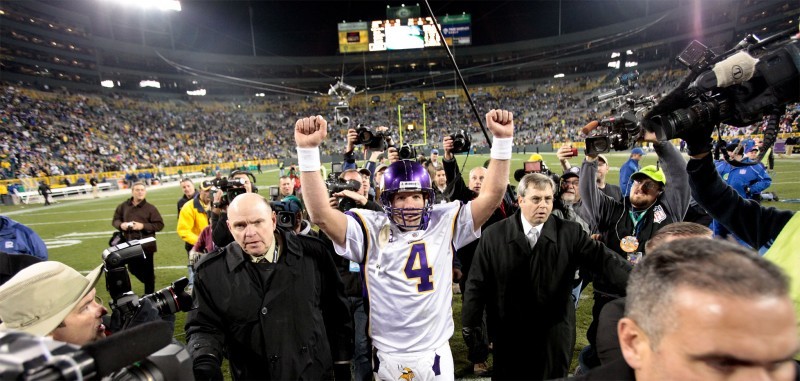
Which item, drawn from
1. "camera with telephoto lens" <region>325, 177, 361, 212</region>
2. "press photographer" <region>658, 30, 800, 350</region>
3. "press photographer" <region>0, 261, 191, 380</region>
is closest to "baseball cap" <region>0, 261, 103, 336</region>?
"press photographer" <region>0, 261, 191, 380</region>

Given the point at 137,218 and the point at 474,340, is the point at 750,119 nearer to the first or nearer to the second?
the point at 474,340

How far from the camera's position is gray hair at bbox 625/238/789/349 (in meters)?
0.84

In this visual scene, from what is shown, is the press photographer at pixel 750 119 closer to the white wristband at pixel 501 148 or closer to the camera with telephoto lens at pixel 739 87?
the camera with telephoto lens at pixel 739 87

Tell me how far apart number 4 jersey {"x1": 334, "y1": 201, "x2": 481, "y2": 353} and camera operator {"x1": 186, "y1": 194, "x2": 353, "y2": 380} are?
0.35m

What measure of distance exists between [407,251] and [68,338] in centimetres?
172

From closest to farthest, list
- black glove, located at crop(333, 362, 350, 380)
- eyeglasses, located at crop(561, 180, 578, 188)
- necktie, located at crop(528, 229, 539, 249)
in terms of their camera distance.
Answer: black glove, located at crop(333, 362, 350, 380) < necktie, located at crop(528, 229, 539, 249) < eyeglasses, located at crop(561, 180, 578, 188)

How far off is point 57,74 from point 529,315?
55340 millimetres

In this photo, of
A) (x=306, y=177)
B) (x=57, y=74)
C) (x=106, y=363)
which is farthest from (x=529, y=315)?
(x=57, y=74)

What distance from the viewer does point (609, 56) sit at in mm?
50094

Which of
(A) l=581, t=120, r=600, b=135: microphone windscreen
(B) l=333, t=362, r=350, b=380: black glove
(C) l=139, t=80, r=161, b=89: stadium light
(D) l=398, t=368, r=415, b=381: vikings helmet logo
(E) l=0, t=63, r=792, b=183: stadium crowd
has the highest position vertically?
(C) l=139, t=80, r=161, b=89: stadium light

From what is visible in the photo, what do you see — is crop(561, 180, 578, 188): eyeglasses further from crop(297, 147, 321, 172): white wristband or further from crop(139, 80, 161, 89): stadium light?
crop(139, 80, 161, 89): stadium light

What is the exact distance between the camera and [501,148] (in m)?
2.45

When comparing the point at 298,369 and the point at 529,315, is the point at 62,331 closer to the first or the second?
the point at 298,369

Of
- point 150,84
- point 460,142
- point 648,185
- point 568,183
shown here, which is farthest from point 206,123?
point 648,185
